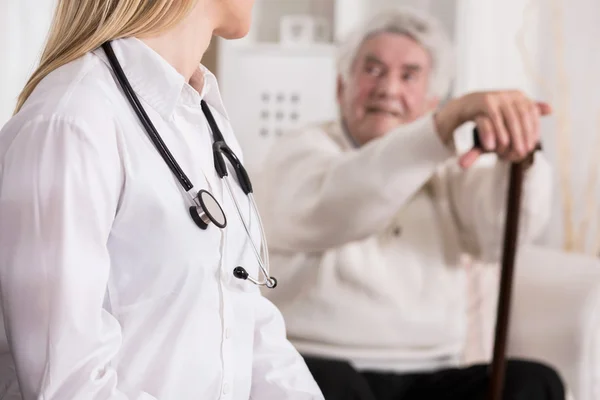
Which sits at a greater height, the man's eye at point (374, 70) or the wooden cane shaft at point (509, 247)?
the man's eye at point (374, 70)

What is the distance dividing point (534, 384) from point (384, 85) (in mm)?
718

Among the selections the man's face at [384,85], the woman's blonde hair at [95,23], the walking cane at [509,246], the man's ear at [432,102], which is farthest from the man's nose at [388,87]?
the woman's blonde hair at [95,23]

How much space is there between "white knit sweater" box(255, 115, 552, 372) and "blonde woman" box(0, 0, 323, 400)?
27.9 inches

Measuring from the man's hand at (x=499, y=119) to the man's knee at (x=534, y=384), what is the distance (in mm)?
429

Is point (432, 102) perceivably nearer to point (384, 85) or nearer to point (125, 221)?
point (384, 85)

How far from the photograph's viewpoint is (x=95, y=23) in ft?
2.81

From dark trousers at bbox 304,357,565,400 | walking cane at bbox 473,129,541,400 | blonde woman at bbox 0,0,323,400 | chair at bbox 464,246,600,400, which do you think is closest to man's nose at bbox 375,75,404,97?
walking cane at bbox 473,129,541,400

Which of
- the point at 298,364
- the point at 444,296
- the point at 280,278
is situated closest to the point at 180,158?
the point at 298,364

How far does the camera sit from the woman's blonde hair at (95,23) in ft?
2.78

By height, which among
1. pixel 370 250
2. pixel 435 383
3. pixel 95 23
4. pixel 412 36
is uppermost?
pixel 95 23

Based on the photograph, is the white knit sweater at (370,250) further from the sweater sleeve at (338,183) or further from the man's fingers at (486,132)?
the man's fingers at (486,132)

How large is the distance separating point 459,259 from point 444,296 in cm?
11

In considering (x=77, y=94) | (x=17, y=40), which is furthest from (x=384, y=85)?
(x=77, y=94)

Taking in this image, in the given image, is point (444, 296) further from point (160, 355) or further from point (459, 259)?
point (160, 355)
